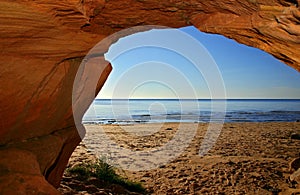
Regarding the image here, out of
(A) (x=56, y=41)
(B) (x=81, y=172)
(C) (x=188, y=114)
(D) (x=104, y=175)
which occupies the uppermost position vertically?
(C) (x=188, y=114)

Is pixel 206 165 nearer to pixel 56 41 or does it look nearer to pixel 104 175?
pixel 104 175

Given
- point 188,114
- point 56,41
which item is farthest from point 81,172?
point 188,114

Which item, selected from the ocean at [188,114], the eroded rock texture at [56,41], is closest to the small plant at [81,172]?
the eroded rock texture at [56,41]

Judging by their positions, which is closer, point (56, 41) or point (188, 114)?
point (56, 41)

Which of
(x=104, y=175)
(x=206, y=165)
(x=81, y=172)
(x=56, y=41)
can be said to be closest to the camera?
(x=56, y=41)

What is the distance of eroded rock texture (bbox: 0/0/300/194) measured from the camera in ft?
8.34

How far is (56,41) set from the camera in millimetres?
3242

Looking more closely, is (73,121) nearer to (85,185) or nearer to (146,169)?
(85,185)

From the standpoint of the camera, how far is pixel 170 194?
5988 millimetres

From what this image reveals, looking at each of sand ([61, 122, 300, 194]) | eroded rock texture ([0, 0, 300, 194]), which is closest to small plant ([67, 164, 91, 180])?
sand ([61, 122, 300, 194])

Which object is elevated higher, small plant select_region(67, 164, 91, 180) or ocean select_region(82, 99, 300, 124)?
ocean select_region(82, 99, 300, 124)

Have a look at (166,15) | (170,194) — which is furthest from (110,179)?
(166,15)

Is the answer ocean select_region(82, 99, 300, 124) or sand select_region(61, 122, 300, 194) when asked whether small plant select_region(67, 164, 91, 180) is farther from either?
ocean select_region(82, 99, 300, 124)

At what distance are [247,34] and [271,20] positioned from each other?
0.53m
